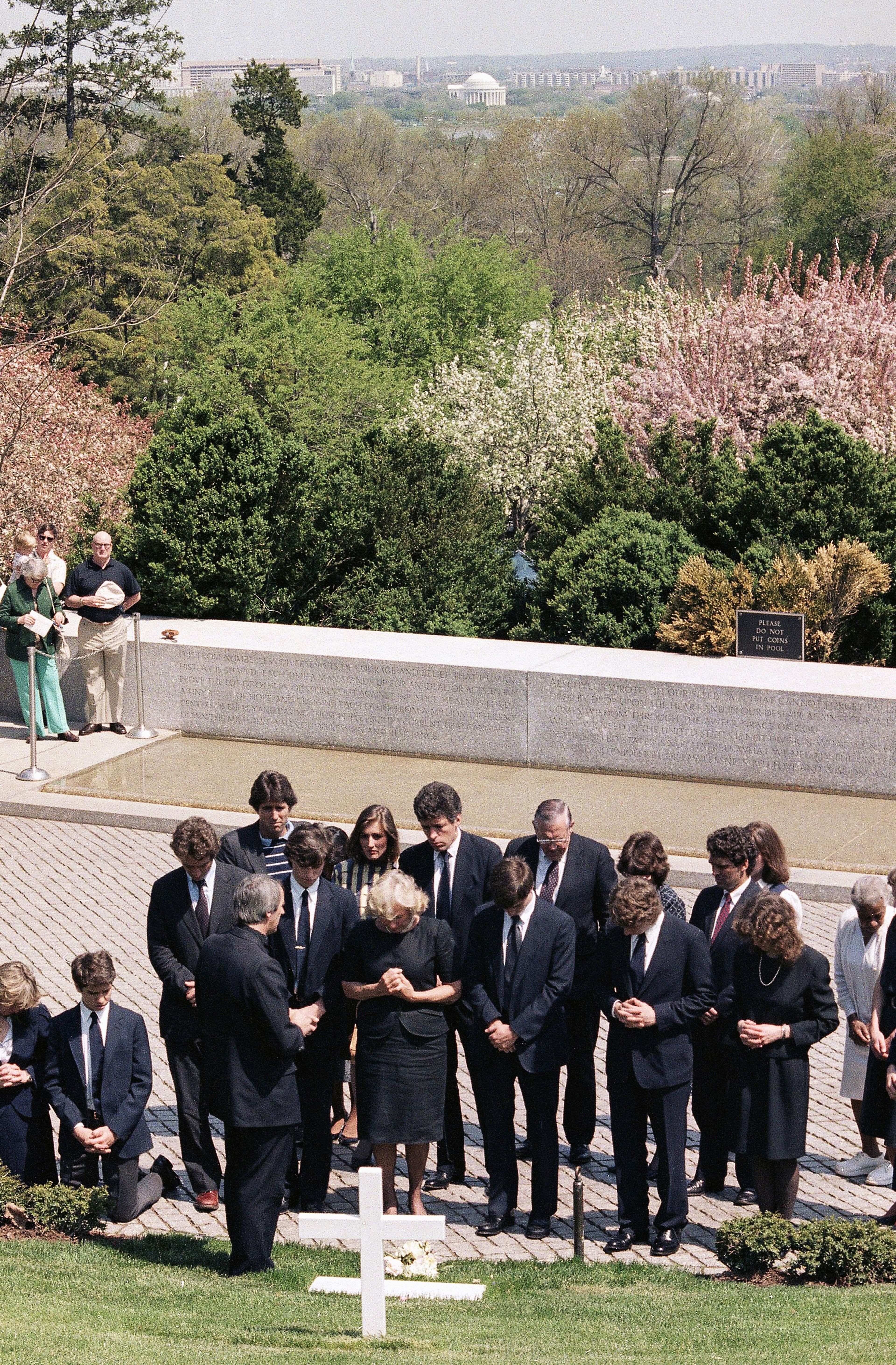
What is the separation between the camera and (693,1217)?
6.74m

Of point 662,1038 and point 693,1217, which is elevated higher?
point 662,1038

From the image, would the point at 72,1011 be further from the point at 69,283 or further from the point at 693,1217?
the point at 69,283

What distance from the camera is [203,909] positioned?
23.1 ft

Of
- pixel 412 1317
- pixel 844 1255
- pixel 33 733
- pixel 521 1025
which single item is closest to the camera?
pixel 412 1317

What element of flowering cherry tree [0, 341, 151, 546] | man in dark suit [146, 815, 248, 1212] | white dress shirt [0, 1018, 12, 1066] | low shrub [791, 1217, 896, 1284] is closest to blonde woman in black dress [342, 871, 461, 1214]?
man in dark suit [146, 815, 248, 1212]

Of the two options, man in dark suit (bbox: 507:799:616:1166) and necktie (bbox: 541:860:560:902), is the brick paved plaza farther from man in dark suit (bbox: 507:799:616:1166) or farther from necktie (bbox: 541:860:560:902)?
necktie (bbox: 541:860:560:902)

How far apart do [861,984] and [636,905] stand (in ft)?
4.01

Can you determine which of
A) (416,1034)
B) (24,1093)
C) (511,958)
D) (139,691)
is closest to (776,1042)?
(511,958)

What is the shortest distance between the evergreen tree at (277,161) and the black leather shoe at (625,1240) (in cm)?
5017

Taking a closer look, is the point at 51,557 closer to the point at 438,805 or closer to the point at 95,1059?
the point at 438,805

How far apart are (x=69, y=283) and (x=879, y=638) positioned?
3593 centimetres

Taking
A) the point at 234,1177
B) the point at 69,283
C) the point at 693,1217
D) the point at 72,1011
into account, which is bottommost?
the point at 693,1217

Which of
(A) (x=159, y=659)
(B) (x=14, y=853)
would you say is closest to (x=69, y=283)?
(A) (x=159, y=659)

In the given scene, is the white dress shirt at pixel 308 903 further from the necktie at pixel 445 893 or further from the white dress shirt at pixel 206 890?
the necktie at pixel 445 893
